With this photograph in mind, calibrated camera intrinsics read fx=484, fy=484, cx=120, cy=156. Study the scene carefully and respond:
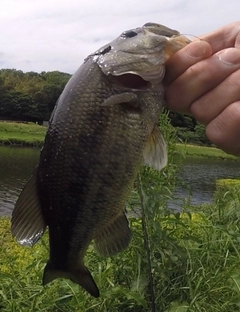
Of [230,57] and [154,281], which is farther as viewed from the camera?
[154,281]

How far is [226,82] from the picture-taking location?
1.96 m

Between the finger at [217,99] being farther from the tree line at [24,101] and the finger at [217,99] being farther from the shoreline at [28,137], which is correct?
the tree line at [24,101]

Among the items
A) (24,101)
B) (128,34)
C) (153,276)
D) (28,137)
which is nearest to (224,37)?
(128,34)

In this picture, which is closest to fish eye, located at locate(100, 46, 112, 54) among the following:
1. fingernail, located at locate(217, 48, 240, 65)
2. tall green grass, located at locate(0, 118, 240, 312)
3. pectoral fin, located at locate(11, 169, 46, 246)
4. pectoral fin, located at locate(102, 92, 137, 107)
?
pectoral fin, located at locate(102, 92, 137, 107)

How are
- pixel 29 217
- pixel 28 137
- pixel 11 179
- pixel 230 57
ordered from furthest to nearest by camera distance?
pixel 28 137
pixel 11 179
pixel 29 217
pixel 230 57

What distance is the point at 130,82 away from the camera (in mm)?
2086

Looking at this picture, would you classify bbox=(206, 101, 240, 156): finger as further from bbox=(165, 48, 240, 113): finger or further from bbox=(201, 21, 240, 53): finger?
bbox=(201, 21, 240, 53): finger

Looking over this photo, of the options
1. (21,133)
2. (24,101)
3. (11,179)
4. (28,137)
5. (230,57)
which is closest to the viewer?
(230,57)

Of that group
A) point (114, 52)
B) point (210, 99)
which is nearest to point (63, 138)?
point (114, 52)

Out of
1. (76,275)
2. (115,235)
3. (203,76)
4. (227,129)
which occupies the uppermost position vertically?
(203,76)

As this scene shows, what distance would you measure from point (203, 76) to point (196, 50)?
113 mm

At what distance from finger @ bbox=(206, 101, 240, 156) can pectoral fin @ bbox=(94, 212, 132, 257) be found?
0.52m

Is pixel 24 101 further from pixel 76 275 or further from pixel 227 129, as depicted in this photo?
pixel 227 129

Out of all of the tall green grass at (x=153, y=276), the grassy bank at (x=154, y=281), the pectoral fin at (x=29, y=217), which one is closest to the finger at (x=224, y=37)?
the pectoral fin at (x=29, y=217)
